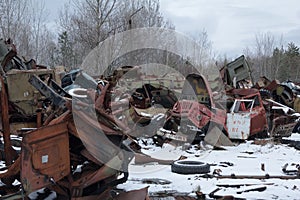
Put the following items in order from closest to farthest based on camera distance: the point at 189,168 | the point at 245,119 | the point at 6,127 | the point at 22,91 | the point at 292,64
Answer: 1. the point at 6,127
2. the point at 189,168
3. the point at 245,119
4. the point at 22,91
5. the point at 292,64

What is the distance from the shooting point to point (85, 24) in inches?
862

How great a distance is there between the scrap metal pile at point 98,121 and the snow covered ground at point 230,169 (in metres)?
0.36

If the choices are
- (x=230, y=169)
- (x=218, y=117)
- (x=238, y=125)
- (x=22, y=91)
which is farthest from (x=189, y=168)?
(x=22, y=91)

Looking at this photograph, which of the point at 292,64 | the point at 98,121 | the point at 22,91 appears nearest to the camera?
the point at 98,121

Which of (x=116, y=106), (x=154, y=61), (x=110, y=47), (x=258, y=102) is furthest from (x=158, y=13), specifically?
(x=116, y=106)

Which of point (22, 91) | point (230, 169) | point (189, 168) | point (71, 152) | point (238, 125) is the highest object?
point (22, 91)

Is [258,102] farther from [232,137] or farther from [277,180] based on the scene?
[277,180]

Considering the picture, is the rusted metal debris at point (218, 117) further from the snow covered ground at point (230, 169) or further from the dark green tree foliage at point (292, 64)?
the dark green tree foliage at point (292, 64)

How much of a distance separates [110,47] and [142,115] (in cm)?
1090

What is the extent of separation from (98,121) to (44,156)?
25.9 inches

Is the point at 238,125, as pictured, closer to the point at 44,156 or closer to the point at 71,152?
the point at 71,152

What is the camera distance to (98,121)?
3.59 metres

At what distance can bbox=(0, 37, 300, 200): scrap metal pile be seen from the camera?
3307mm

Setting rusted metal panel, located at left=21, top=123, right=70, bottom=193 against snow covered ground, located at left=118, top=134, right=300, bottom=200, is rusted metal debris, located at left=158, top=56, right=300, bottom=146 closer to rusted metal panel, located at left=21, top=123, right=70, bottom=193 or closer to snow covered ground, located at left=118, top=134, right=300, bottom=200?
snow covered ground, located at left=118, top=134, right=300, bottom=200
